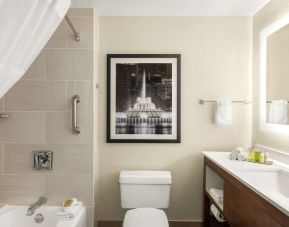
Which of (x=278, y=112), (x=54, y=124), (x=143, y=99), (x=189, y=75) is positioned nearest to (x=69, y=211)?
(x=54, y=124)

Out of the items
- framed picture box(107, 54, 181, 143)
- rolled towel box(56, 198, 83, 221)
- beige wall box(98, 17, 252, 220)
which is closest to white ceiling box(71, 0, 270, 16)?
beige wall box(98, 17, 252, 220)

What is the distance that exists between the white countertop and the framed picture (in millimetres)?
532

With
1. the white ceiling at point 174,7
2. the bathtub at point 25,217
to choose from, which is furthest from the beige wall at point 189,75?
the bathtub at point 25,217

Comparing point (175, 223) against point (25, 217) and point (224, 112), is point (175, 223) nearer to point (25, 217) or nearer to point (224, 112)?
point (224, 112)

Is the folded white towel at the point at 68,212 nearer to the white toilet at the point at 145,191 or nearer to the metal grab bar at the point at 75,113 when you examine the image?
the white toilet at the point at 145,191

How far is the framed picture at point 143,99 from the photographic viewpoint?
255 cm

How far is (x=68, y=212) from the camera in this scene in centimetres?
209

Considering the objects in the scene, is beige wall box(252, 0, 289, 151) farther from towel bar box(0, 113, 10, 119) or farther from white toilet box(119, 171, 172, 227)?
towel bar box(0, 113, 10, 119)

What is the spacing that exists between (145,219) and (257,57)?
1.81m

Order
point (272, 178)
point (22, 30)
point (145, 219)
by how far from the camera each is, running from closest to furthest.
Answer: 1. point (22, 30)
2. point (272, 178)
3. point (145, 219)

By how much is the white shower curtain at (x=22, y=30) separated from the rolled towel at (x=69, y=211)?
4.22ft

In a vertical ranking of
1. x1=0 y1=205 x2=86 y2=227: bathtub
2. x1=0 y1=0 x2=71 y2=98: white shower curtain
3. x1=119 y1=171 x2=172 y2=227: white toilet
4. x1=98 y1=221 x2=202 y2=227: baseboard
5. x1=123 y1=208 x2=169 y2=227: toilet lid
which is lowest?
x1=98 y1=221 x2=202 y2=227: baseboard

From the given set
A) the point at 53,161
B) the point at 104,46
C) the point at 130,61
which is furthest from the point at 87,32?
the point at 53,161

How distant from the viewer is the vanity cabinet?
1205mm
